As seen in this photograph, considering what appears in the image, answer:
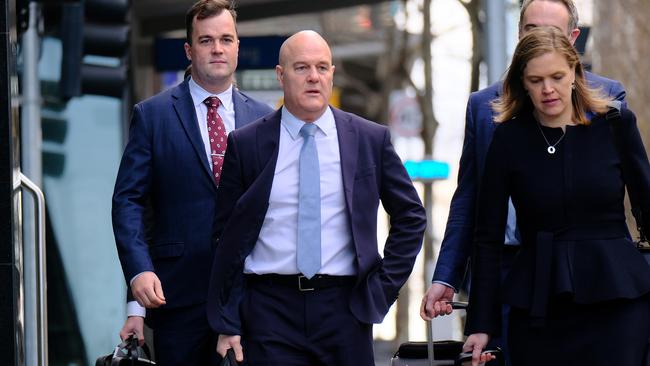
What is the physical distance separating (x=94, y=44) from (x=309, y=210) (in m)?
8.19

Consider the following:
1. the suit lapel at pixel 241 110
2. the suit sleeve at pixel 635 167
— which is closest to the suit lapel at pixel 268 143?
the suit lapel at pixel 241 110

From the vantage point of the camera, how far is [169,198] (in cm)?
748

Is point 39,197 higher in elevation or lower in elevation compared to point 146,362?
higher

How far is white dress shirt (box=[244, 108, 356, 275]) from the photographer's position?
253 inches

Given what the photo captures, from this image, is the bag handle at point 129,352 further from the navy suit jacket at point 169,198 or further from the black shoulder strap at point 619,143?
the black shoulder strap at point 619,143

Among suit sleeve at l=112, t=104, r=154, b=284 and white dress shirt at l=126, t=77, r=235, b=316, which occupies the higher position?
white dress shirt at l=126, t=77, r=235, b=316

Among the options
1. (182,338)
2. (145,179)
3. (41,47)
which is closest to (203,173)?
(145,179)

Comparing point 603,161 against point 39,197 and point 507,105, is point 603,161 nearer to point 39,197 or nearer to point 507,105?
point 507,105

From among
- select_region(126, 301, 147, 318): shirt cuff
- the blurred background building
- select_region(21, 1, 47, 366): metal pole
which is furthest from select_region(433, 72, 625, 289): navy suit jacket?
select_region(21, 1, 47, 366): metal pole

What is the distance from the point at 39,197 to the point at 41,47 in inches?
336

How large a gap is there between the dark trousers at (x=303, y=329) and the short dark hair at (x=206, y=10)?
1714mm

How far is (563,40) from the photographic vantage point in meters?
6.19

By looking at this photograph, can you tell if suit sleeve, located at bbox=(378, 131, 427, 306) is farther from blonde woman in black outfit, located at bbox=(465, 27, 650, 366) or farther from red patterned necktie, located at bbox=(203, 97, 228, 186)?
red patterned necktie, located at bbox=(203, 97, 228, 186)

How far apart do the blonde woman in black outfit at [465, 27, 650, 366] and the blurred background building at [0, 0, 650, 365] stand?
227 cm
